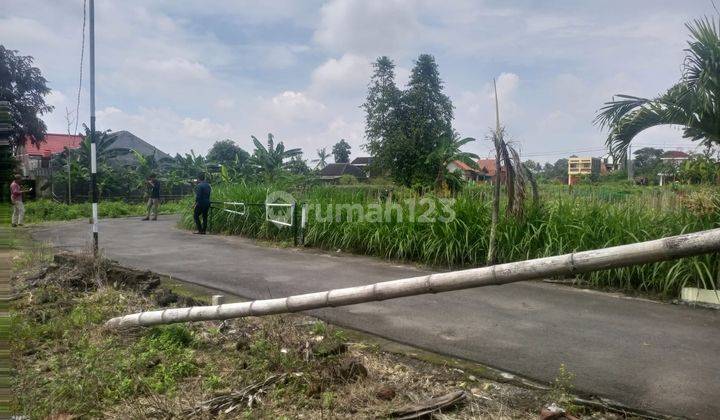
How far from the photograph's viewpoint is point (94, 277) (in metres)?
6.48

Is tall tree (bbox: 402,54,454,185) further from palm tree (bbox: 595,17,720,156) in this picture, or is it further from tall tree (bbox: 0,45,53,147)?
tall tree (bbox: 0,45,53,147)

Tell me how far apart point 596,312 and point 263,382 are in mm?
3908

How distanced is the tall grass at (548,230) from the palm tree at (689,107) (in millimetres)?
864

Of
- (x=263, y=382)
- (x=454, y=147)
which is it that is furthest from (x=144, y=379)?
(x=454, y=147)

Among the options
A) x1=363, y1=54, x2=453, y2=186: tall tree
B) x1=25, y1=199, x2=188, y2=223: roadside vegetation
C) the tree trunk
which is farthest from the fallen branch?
x1=363, y1=54, x2=453, y2=186: tall tree

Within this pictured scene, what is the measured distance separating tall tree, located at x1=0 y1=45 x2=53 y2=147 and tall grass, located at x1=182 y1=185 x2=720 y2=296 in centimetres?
678

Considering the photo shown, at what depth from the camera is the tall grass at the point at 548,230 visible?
6.52 m

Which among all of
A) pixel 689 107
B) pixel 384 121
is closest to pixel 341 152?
pixel 384 121

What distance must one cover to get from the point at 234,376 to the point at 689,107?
20.4 feet

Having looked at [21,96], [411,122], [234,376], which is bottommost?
[234,376]

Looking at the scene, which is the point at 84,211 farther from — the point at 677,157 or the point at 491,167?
the point at 677,157

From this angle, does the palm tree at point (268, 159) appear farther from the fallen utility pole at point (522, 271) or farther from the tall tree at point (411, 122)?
the fallen utility pole at point (522, 271)

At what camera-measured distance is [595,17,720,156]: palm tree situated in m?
6.12

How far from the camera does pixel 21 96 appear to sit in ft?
3.55
